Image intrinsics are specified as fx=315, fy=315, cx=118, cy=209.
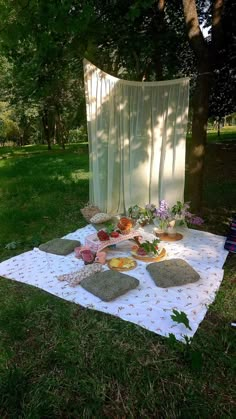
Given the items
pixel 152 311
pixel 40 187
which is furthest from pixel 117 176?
pixel 152 311

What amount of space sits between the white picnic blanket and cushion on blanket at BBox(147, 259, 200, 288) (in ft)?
0.16

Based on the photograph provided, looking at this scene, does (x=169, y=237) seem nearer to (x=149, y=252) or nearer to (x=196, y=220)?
(x=196, y=220)

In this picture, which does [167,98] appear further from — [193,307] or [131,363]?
Answer: [131,363]

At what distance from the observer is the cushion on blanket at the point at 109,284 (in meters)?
2.50

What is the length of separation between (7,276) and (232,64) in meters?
7.07

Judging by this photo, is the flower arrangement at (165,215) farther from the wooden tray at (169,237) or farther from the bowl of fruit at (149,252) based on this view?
the bowl of fruit at (149,252)

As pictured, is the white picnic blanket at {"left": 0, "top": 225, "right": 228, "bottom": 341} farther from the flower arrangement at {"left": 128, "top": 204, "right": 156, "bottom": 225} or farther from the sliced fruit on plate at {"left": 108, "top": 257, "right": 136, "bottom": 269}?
the flower arrangement at {"left": 128, "top": 204, "right": 156, "bottom": 225}

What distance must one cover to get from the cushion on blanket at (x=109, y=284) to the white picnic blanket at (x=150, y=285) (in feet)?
0.13

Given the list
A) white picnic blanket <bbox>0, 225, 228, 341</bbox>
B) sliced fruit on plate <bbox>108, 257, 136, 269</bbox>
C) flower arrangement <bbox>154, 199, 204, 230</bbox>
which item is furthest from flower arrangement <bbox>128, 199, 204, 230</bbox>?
sliced fruit on plate <bbox>108, 257, 136, 269</bbox>

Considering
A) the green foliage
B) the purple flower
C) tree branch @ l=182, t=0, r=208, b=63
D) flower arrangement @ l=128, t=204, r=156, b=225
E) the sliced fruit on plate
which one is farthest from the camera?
flower arrangement @ l=128, t=204, r=156, b=225

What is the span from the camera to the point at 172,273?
2.73 metres

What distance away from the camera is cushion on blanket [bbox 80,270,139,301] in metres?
2.50

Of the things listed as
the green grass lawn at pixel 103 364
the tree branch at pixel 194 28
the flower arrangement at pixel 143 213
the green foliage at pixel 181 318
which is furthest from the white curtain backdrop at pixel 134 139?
the green foliage at pixel 181 318

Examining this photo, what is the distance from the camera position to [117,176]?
4.59m
